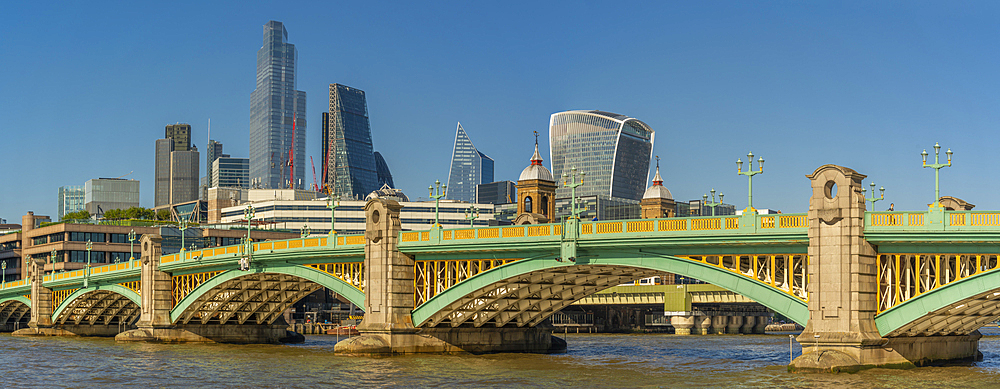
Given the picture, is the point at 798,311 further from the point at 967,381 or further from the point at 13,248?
the point at 13,248

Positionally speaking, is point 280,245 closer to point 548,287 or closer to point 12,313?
point 548,287

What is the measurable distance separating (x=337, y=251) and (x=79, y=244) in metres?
107

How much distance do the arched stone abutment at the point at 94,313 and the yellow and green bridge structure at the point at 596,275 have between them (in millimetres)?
13459

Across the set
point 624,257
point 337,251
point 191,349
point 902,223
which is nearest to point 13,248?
point 191,349

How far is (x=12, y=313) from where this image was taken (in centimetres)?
14075

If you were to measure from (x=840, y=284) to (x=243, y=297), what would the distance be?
57.2m

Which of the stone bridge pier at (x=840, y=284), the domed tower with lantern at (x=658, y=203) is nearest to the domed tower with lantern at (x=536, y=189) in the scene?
the domed tower with lantern at (x=658, y=203)

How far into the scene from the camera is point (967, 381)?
50281 mm

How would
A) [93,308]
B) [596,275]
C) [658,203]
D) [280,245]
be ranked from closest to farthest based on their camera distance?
[596,275], [280,245], [93,308], [658,203]

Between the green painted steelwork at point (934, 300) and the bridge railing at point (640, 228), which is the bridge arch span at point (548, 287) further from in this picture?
the green painted steelwork at point (934, 300)

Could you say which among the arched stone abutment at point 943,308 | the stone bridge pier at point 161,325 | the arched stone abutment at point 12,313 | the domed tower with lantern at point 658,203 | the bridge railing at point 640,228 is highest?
the domed tower with lantern at point 658,203

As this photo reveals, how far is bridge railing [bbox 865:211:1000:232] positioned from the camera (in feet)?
154

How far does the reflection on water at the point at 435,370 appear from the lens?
52188 mm

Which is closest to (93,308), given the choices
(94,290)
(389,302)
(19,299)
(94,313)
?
(94,313)
